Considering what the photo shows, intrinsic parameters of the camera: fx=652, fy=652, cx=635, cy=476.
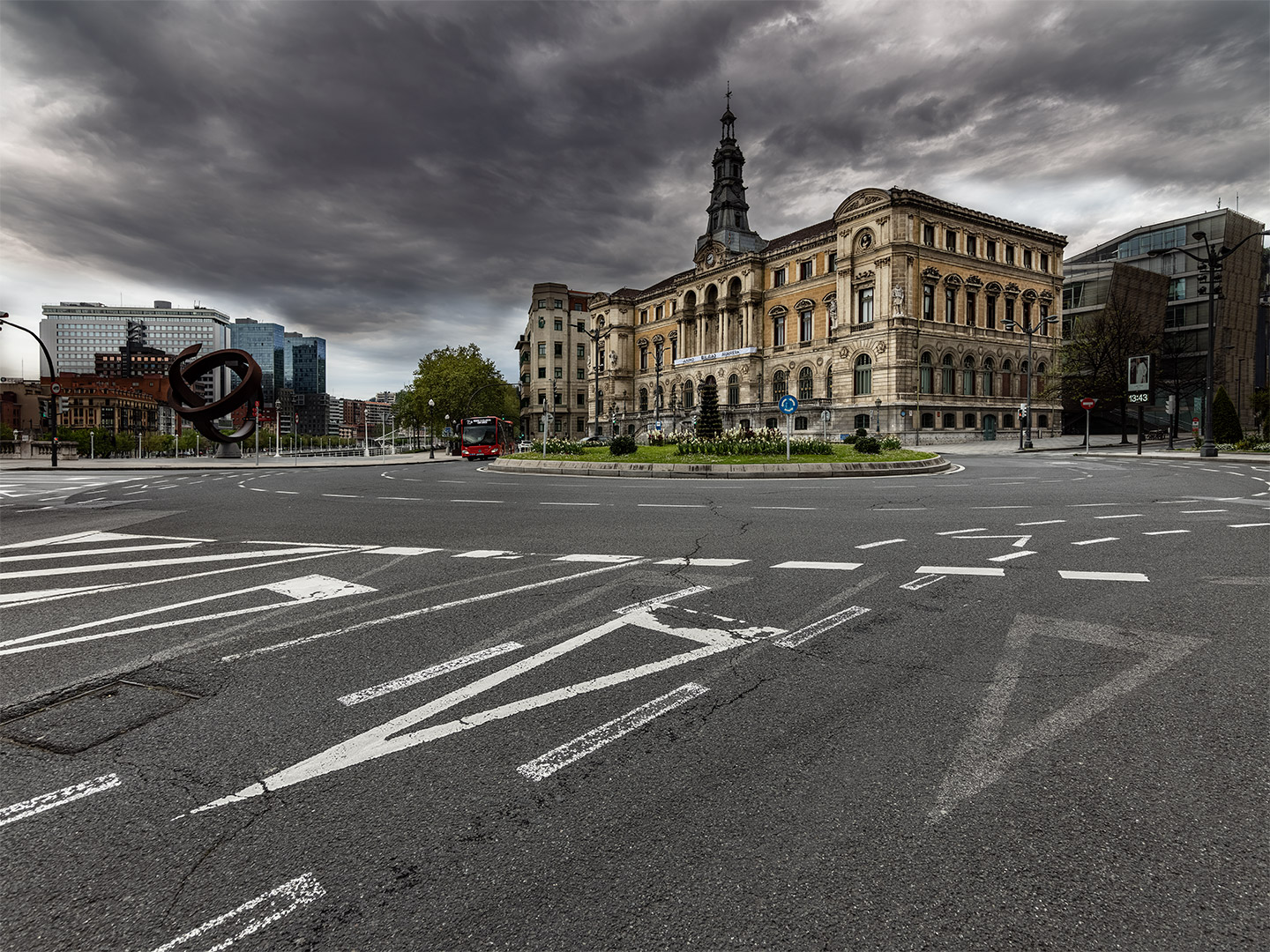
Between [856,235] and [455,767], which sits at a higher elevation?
[856,235]

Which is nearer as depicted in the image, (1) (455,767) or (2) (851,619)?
(1) (455,767)

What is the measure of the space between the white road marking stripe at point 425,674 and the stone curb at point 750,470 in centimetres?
1749

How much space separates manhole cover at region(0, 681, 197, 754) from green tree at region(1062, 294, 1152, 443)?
59.4 metres

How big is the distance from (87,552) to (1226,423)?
48675 millimetres

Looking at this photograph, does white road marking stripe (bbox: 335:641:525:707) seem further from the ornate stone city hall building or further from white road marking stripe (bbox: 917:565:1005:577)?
the ornate stone city hall building

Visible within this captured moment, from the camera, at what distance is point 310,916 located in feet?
6.65

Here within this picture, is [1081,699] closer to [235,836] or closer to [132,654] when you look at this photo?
[235,836]

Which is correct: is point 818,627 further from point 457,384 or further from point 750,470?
point 457,384

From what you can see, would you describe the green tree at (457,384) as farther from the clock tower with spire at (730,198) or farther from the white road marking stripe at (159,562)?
the white road marking stripe at (159,562)

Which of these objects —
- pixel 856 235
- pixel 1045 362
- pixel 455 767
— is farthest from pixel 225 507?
pixel 1045 362

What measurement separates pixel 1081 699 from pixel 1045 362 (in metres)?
71.4

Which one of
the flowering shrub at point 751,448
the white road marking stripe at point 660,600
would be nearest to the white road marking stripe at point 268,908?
the white road marking stripe at point 660,600

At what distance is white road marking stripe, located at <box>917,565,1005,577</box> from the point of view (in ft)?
22.1

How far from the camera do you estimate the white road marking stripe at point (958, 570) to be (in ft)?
22.1
